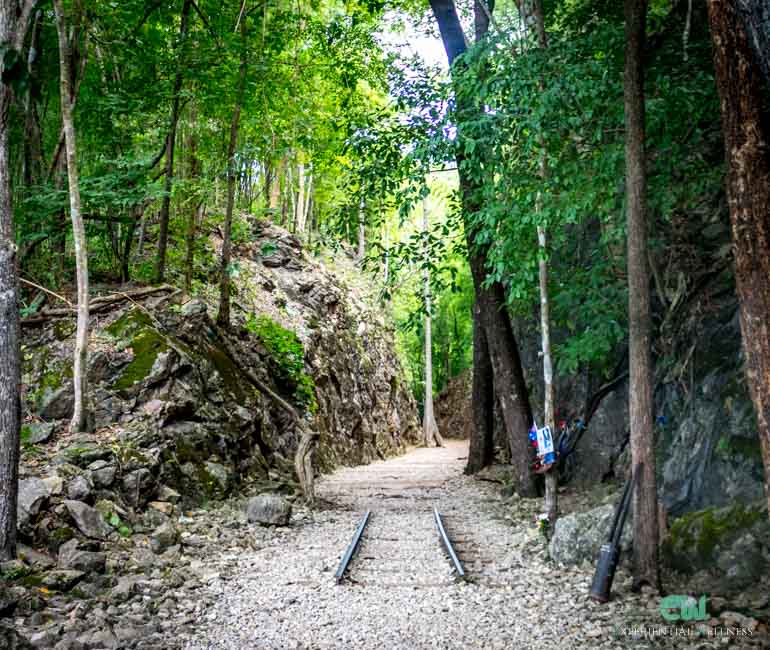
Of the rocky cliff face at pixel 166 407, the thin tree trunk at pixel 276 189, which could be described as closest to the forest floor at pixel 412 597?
the rocky cliff face at pixel 166 407

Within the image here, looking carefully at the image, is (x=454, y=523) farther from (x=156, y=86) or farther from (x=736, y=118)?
(x=156, y=86)

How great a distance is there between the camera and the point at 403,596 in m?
5.82

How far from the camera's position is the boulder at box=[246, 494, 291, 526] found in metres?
8.66

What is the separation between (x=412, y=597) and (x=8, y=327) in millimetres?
4450

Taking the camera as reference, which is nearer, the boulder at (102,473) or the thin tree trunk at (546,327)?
the boulder at (102,473)

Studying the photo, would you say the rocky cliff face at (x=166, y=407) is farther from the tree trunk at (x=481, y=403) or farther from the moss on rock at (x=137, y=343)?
the tree trunk at (x=481, y=403)

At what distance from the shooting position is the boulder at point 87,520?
6.55 m

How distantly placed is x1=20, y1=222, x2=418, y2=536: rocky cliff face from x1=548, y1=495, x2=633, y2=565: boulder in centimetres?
477

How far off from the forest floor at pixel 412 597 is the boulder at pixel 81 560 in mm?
1010

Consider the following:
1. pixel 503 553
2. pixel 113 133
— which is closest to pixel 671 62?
pixel 503 553

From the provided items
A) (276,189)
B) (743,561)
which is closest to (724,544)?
(743,561)

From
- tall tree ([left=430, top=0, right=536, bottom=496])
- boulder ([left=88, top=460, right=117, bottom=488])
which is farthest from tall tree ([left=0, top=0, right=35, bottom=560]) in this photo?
tall tree ([left=430, top=0, right=536, bottom=496])

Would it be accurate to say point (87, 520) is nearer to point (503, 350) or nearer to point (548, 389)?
point (548, 389)

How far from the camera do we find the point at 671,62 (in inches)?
293
